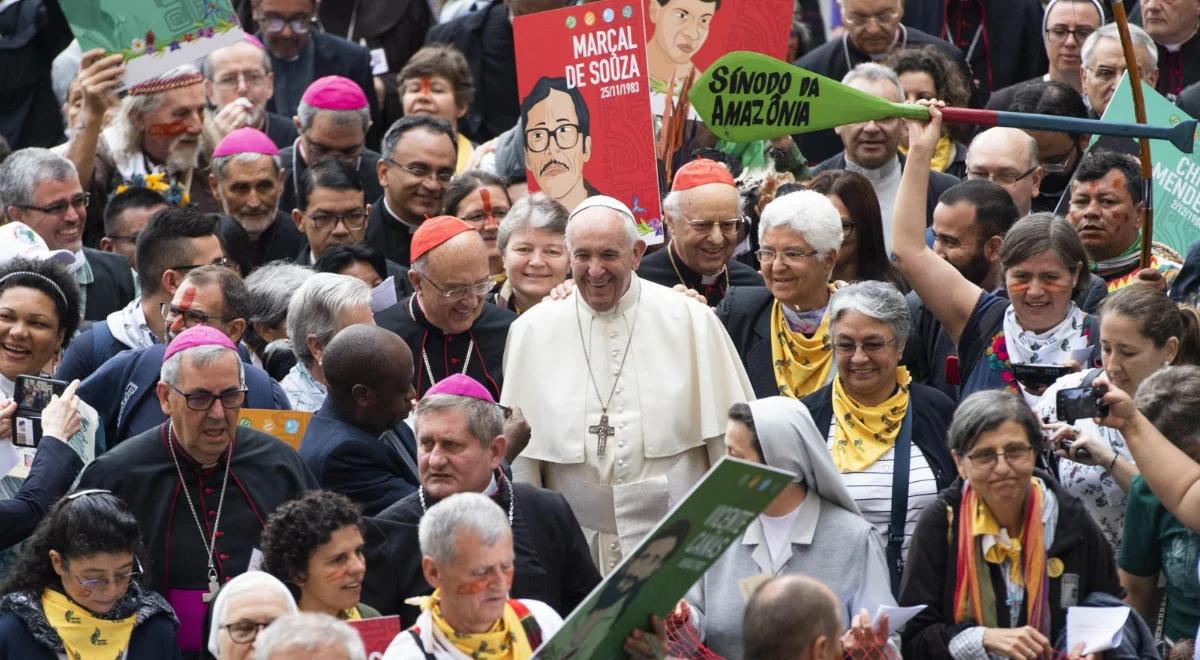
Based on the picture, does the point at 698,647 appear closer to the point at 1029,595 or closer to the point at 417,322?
the point at 1029,595

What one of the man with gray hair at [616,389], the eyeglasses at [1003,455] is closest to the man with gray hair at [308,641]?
the eyeglasses at [1003,455]

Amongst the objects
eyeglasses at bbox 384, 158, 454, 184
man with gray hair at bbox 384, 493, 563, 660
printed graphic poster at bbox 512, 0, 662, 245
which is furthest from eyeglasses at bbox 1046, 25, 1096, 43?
man with gray hair at bbox 384, 493, 563, 660

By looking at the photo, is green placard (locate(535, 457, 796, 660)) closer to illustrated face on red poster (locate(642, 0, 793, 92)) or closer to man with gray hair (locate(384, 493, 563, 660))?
man with gray hair (locate(384, 493, 563, 660))

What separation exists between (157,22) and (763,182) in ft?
10.3

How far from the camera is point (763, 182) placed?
32.2 feet

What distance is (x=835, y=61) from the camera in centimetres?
1181

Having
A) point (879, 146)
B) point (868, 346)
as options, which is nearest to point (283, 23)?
point (879, 146)

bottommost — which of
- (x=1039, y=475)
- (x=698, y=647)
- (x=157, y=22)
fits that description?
(x=698, y=647)

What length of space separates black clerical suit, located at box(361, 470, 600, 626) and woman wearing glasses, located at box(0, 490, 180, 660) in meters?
0.72

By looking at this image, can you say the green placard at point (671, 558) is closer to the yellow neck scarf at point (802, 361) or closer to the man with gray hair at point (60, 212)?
the yellow neck scarf at point (802, 361)

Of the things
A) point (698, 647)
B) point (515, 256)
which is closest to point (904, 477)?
point (698, 647)

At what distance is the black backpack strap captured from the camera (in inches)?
282

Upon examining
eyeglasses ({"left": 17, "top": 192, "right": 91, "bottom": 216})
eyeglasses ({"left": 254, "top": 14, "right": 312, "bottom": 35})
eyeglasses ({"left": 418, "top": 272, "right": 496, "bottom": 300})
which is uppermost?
eyeglasses ({"left": 254, "top": 14, "right": 312, "bottom": 35})

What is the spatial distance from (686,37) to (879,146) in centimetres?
106
